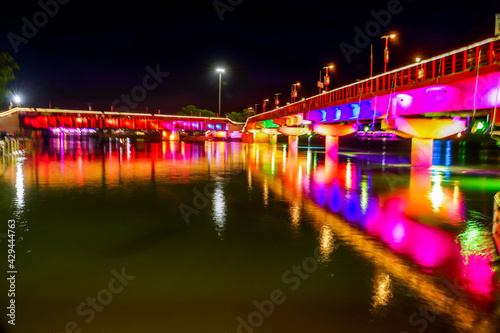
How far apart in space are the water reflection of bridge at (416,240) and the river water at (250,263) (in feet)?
0.13

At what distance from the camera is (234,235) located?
1101cm

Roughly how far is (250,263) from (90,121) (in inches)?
3406

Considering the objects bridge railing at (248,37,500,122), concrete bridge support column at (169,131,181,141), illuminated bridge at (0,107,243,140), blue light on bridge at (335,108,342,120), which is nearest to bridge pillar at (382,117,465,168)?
bridge railing at (248,37,500,122)

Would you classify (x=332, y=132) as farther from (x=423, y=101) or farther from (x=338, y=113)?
(x=423, y=101)

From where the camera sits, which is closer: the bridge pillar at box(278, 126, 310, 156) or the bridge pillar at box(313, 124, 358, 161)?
the bridge pillar at box(313, 124, 358, 161)

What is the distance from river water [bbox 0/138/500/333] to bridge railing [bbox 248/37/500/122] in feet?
23.7

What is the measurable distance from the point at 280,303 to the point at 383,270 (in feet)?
8.91

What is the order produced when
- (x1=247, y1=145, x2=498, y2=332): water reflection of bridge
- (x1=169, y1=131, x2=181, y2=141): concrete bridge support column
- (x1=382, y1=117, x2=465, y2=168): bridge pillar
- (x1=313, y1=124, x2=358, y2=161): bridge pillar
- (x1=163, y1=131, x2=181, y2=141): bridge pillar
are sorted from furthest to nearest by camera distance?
(x1=163, y1=131, x2=181, y2=141): bridge pillar < (x1=169, y1=131, x2=181, y2=141): concrete bridge support column < (x1=313, y1=124, x2=358, y2=161): bridge pillar < (x1=382, y1=117, x2=465, y2=168): bridge pillar < (x1=247, y1=145, x2=498, y2=332): water reflection of bridge

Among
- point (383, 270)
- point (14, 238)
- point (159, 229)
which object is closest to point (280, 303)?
point (383, 270)

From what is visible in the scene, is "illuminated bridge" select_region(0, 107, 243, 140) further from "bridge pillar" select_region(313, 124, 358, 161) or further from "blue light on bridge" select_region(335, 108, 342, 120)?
"blue light on bridge" select_region(335, 108, 342, 120)

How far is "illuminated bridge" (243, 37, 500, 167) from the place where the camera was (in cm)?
1956

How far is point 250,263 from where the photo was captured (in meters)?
8.64

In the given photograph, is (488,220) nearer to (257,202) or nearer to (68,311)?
(257,202)

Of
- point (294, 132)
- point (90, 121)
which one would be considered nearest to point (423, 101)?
point (294, 132)
